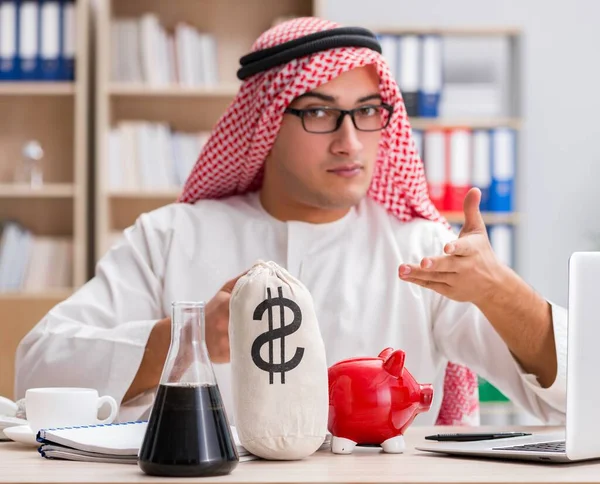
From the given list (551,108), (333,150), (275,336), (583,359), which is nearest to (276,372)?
(275,336)

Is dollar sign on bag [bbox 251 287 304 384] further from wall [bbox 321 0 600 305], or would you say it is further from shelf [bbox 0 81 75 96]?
wall [bbox 321 0 600 305]

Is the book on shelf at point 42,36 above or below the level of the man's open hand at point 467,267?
above

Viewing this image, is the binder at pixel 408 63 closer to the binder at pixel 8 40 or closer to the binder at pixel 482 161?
the binder at pixel 482 161

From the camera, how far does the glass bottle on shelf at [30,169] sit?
12.2 ft

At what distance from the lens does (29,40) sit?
3.61 meters

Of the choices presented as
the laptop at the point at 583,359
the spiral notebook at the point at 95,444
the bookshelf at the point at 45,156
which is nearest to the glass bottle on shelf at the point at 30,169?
the bookshelf at the point at 45,156

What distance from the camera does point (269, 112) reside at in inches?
67.2

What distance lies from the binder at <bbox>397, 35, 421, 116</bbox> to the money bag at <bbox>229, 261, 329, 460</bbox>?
2.85m

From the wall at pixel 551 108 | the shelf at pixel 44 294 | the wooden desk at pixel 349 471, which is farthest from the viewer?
the wall at pixel 551 108

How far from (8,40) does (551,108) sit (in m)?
2.38

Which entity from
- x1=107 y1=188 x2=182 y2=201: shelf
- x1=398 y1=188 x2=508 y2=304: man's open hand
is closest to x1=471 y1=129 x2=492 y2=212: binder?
x1=107 y1=188 x2=182 y2=201: shelf

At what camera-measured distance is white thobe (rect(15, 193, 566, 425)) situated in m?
1.58

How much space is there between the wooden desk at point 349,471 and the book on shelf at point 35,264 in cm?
274

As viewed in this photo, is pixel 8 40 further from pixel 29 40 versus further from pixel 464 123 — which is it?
pixel 464 123
